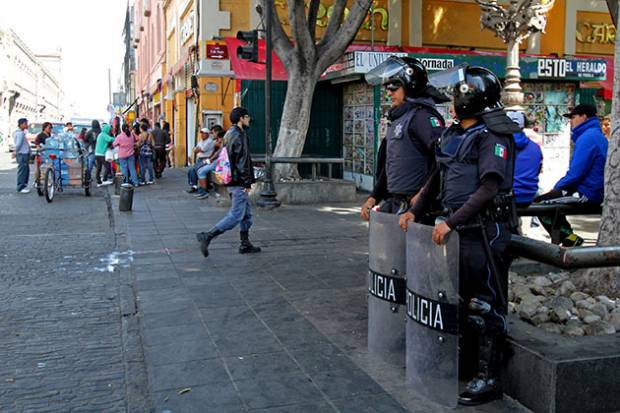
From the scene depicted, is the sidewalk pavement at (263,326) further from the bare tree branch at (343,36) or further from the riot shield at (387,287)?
the bare tree branch at (343,36)

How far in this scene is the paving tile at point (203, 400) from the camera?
3879 millimetres

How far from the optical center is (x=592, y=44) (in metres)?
21.6

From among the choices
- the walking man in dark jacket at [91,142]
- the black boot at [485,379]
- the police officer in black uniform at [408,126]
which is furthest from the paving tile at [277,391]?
the walking man in dark jacket at [91,142]

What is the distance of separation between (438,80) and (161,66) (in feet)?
104

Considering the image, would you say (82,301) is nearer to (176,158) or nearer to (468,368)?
(468,368)

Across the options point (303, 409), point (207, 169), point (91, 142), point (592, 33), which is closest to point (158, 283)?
point (303, 409)

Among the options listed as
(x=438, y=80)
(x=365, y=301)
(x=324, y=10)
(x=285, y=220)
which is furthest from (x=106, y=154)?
(x=438, y=80)

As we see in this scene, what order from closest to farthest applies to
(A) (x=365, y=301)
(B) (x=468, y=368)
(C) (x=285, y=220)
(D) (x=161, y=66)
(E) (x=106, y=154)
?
(B) (x=468, y=368)
(A) (x=365, y=301)
(C) (x=285, y=220)
(E) (x=106, y=154)
(D) (x=161, y=66)

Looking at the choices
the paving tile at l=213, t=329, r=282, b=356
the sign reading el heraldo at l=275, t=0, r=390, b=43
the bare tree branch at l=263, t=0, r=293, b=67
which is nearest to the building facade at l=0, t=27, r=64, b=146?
the sign reading el heraldo at l=275, t=0, r=390, b=43

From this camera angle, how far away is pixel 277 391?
13.5ft

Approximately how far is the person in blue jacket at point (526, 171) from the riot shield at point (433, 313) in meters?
2.94

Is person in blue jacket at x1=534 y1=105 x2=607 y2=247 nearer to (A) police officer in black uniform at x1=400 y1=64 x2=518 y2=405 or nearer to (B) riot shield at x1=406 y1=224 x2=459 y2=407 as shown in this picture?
(A) police officer in black uniform at x1=400 y1=64 x2=518 y2=405

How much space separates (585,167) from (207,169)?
9.78 m

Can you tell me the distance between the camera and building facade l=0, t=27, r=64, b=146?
239ft
